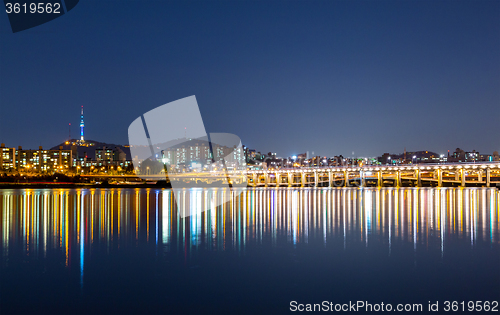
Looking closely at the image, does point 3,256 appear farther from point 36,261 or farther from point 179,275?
point 179,275

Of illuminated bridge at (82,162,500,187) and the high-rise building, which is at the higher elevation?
the high-rise building

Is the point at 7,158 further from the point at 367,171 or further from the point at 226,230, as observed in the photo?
the point at 226,230

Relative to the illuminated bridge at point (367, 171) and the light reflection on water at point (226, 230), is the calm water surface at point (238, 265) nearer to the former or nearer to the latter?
the light reflection on water at point (226, 230)

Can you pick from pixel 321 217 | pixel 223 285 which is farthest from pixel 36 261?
pixel 321 217

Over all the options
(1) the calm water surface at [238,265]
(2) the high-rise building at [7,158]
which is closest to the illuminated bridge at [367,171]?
(2) the high-rise building at [7,158]

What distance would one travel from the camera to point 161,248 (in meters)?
13.9

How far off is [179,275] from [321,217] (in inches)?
550

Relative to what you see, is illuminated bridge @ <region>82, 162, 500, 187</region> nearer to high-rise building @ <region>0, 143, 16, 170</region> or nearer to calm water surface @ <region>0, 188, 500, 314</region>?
high-rise building @ <region>0, 143, 16, 170</region>

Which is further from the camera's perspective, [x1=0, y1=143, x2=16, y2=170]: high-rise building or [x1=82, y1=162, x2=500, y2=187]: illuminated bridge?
[x1=0, y1=143, x2=16, y2=170]: high-rise building

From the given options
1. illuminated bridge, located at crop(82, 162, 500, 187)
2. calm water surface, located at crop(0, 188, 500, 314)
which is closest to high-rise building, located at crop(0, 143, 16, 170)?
illuminated bridge, located at crop(82, 162, 500, 187)

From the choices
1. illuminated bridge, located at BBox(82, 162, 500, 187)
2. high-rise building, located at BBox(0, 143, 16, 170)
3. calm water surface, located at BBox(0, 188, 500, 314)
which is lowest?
illuminated bridge, located at BBox(82, 162, 500, 187)

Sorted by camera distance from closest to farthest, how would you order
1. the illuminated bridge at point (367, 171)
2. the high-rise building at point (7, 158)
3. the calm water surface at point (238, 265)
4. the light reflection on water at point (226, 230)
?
the calm water surface at point (238, 265) → the light reflection on water at point (226, 230) → the illuminated bridge at point (367, 171) → the high-rise building at point (7, 158)

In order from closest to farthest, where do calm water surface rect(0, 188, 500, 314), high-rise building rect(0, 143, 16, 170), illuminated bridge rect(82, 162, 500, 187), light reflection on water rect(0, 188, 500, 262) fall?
calm water surface rect(0, 188, 500, 314) < light reflection on water rect(0, 188, 500, 262) < illuminated bridge rect(82, 162, 500, 187) < high-rise building rect(0, 143, 16, 170)

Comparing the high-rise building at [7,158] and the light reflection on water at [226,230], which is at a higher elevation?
the high-rise building at [7,158]
